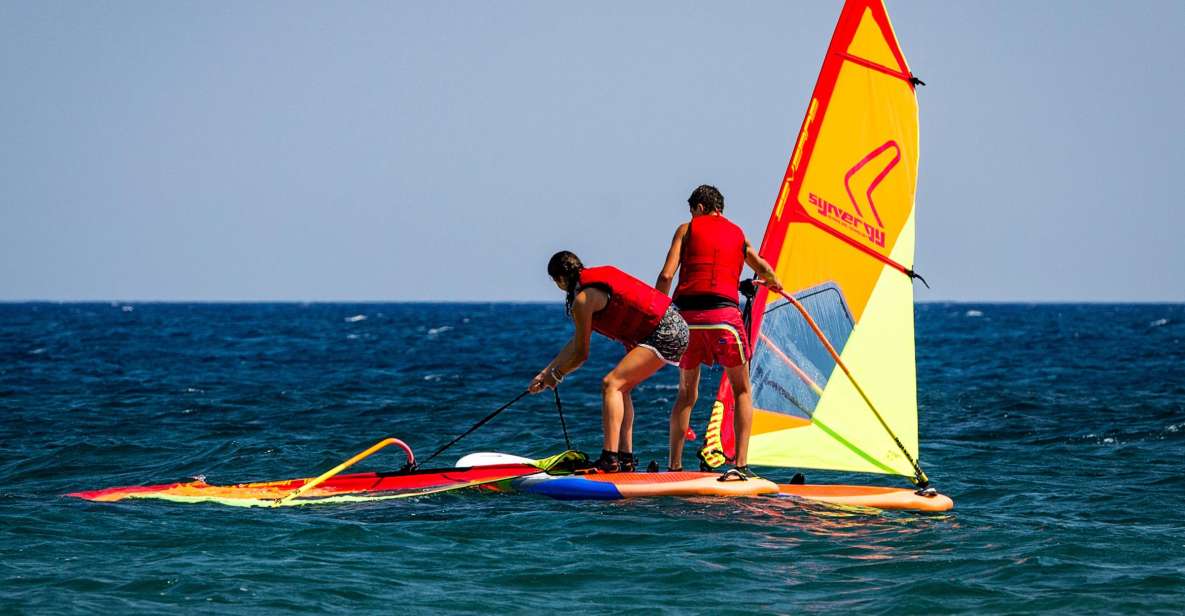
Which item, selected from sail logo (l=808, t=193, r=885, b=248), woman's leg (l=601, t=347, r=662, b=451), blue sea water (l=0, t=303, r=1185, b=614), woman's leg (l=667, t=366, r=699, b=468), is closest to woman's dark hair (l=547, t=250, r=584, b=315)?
woman's leg (l=601, t=347, r=662, b=451)

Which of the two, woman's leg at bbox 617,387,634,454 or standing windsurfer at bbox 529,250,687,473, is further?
woman's leg at bbox 617,387,634,454

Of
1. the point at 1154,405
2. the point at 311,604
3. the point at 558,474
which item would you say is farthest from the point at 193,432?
the point at 1154,405

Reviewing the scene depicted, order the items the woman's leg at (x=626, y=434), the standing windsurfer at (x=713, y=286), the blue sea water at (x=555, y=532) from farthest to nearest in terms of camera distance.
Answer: the woman's leg at (x=626, y=434), the standing windsurfer at (x=713, y=286), the blue sea water at (x=555, y=532)

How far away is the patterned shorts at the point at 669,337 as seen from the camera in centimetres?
967

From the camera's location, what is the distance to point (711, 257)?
973 cm

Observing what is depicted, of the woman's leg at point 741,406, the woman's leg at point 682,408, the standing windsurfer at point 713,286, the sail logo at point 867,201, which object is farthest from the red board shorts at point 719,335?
the sail logo at point 867,201

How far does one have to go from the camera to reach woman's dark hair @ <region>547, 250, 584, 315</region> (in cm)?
966

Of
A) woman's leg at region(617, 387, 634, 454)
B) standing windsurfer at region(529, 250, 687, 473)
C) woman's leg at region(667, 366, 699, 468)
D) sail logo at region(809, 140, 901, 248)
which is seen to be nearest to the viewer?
standing windsurfer at region(529, 250, 687, 473)

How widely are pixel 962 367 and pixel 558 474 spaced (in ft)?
73.8

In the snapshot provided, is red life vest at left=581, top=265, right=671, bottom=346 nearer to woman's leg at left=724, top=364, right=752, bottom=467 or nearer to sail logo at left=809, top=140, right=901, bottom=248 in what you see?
woman's leg at left=724, top=364, right=752, bottom=467

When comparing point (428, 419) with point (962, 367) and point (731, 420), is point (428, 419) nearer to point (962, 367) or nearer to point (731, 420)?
point (731, 420)

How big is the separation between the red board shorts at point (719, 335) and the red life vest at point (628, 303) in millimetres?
286

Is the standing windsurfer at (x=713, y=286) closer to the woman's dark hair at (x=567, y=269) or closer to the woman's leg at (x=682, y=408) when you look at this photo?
the woman's leg at (x=682, y=408)

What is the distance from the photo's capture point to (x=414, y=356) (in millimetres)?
35781
